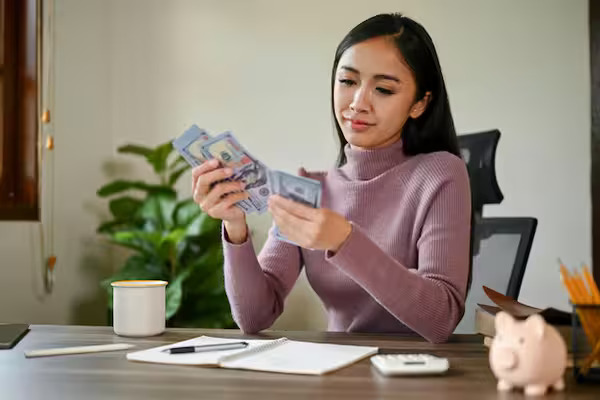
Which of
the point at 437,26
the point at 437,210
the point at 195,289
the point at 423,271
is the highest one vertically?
the point at 437,26

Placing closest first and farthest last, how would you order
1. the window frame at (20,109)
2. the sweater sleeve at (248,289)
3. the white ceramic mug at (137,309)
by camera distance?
the white ceramic mug at (137,309)
the sweater sleeve at (248,289)
the window frame at (20,109)

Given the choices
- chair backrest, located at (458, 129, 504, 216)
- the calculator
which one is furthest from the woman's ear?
the calculator

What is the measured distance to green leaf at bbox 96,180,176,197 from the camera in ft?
11.4

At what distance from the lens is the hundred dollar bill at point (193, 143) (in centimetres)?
133

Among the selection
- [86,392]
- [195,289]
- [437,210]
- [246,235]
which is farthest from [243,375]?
[195,289]

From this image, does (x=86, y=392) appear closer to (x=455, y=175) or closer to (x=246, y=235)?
(x=246, y=235)

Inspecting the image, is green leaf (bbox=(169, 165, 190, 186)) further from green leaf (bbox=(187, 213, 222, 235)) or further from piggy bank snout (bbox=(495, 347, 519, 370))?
piggy bank snout (bbox=(495, 347, 519, 370))

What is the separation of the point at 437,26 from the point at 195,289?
178 centimetres

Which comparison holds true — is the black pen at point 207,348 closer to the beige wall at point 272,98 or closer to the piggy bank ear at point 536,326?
the piggy bank ear at point 536,326

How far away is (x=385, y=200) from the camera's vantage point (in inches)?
63.7

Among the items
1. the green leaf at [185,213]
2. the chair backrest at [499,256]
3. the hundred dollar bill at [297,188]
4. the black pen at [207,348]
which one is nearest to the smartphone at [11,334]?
the black pen at [207,348]

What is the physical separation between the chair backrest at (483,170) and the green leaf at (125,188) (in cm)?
186

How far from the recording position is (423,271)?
1.44 metres

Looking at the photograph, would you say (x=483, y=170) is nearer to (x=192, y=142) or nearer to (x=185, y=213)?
(x=192, y=142)
